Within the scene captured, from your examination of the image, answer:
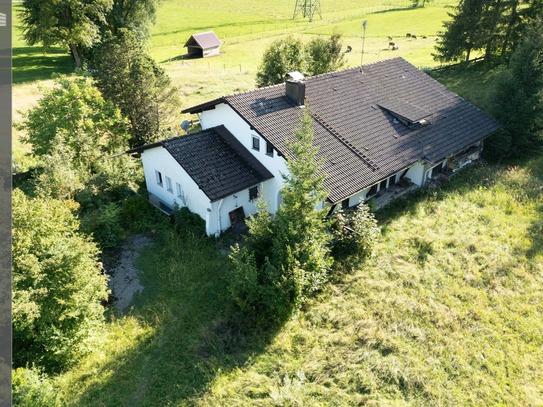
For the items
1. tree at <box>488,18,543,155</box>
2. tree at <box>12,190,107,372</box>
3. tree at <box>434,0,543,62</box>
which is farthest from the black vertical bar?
tree at <box>434,0,543,62</box>

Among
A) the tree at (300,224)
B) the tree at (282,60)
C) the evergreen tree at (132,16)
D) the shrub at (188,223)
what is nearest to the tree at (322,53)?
the tree at (282,60)

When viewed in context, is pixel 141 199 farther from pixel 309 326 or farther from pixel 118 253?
pixel 309 326

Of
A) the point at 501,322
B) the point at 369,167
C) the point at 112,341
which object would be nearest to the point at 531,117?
the point at 369,167

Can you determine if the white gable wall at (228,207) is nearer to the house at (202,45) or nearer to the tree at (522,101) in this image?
the tree at (522,101)

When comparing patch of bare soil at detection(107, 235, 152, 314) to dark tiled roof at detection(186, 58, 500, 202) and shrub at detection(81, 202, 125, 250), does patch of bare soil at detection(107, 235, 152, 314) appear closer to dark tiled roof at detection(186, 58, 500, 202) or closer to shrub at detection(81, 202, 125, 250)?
shrub at detection(81, 202, 125, 250)

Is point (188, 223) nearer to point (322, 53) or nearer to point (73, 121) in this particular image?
point (73, 121)

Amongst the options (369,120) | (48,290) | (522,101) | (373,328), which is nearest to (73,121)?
(48,290)
